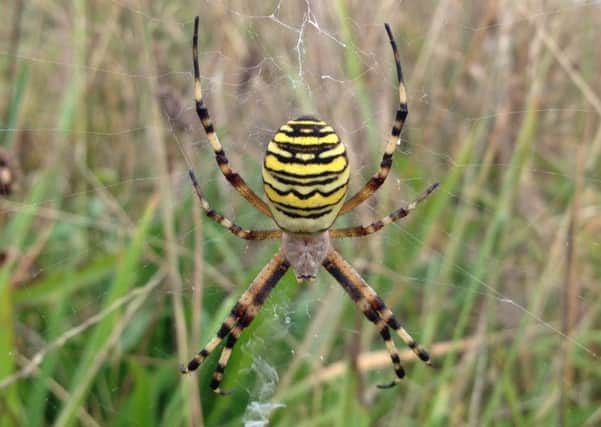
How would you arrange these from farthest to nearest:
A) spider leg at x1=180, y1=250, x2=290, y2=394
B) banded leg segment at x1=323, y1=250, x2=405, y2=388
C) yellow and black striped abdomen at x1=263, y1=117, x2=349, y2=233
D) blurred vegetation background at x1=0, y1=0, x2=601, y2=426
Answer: banded leg segment at x1=323, y1=250, x2=405, y2=388 → spider leg at x1=180, y1=250, x2=290, y2=394 → blurred vegetation background at x1=0, y1=0, x2=601, y2=426 → yellow and black striped abdomen at x1=263, y1=117, x2=349, y2=233

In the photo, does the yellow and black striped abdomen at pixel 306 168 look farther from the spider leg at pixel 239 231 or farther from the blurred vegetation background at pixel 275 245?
the blurred vegetation background at pixel 275 245

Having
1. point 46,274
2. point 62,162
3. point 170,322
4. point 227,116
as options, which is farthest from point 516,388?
point 62,162

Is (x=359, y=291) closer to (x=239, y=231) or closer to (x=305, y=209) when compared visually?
(x=239, y=231)

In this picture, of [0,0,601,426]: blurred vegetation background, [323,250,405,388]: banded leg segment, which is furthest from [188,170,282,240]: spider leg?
[323,250,405,388]: banded leg segment

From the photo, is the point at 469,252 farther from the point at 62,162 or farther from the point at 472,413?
the point at 62,162

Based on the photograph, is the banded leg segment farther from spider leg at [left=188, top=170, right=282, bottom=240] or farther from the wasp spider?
spider leg at [left=188, top=170, right=282, bottom=240]

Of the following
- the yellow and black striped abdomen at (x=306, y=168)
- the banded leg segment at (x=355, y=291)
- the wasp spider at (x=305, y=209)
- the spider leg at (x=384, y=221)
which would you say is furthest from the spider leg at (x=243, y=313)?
the yellow and black striped abdomen at (x=306, y=168)
